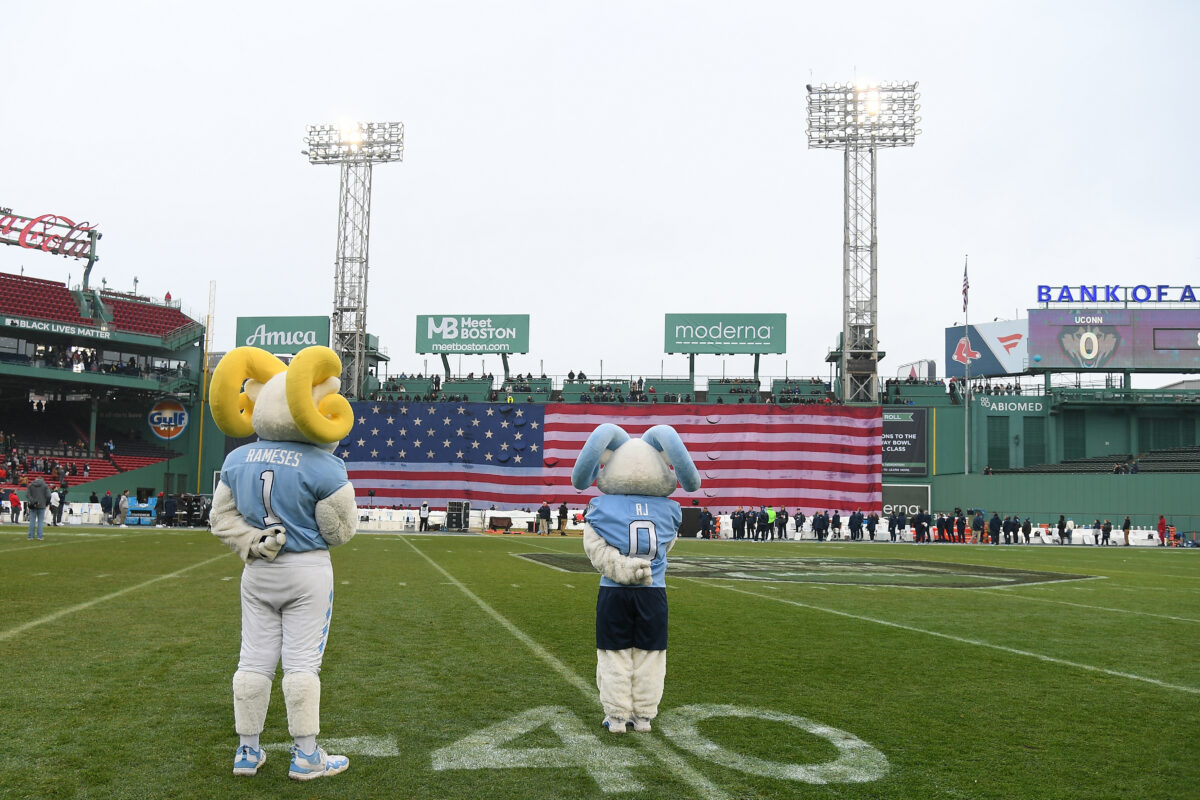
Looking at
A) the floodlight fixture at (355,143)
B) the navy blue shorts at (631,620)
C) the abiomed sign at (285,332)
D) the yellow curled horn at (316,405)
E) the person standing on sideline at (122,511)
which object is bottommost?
the person standing on sideline at (122,511)

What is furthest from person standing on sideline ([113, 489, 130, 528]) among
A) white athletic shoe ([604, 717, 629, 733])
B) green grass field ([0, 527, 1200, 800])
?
white athletic shoe ([604, 717, 629, 733])

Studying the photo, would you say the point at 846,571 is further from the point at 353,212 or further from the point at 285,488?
the point at 353,212

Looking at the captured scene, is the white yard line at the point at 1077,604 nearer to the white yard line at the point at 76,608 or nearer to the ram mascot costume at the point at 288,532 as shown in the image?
the ram mascot costume at the point at 288,532

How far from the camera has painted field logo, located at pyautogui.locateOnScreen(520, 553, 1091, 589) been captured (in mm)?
15836

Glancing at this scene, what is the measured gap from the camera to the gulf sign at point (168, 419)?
50188 millimetres

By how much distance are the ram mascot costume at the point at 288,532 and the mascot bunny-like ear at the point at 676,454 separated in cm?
209

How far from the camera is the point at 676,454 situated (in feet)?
19.6

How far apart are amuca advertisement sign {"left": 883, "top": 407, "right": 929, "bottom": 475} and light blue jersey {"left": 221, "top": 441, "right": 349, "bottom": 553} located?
43600 millimetres

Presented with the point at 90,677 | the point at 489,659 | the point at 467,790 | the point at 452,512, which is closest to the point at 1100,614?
the point at 489,659

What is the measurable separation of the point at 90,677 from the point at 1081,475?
136ft

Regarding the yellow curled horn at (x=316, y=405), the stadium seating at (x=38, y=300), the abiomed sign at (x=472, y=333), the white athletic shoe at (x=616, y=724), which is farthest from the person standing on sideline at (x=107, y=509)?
the white athletic shoe at (x=616, y=724)

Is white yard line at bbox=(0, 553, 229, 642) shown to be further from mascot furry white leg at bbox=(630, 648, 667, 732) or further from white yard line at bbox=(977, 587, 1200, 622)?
white yard line at bbox=(977, 587, 1200, 622)

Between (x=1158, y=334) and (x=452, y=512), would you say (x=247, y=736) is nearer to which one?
(x=452, y=512)

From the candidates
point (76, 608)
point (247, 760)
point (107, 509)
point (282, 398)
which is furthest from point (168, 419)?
point (247, 760)
